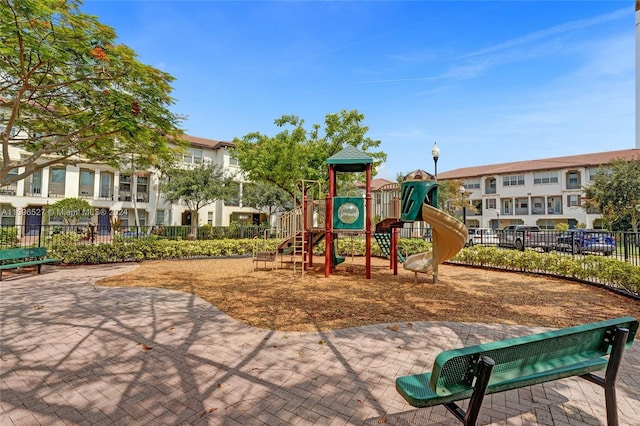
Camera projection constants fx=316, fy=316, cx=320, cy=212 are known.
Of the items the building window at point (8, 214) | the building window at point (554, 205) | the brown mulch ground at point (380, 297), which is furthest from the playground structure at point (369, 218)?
the building window at point (554, 205)

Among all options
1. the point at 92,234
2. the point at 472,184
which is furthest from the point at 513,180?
the point at 92,234

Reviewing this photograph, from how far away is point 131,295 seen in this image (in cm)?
773

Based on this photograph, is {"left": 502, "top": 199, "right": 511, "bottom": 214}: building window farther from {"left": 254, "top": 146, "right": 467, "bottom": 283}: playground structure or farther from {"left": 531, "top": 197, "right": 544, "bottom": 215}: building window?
{"left": 254, "top": 146, "right": 467, "bottom": 283}: playground structure

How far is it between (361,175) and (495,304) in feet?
54.3

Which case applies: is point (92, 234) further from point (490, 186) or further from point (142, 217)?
point (490, 186)

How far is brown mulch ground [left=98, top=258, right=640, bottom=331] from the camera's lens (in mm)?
6195

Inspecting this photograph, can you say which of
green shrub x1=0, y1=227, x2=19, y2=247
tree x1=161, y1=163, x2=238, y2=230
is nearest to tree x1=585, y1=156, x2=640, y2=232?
tree x1=161, y1=163, x2=238, y2=230

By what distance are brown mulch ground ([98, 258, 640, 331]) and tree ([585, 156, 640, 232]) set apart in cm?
2456

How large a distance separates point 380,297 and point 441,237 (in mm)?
3018

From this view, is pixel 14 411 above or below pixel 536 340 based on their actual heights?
below

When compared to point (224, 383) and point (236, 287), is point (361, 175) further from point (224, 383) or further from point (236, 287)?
point (224, 383)

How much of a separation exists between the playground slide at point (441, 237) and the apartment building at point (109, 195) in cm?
2137

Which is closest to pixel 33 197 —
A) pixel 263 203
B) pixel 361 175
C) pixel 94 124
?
pixel 263 203

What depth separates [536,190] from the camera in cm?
4341
